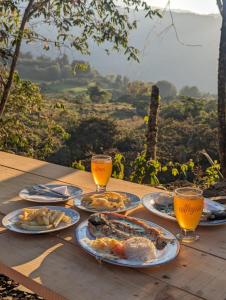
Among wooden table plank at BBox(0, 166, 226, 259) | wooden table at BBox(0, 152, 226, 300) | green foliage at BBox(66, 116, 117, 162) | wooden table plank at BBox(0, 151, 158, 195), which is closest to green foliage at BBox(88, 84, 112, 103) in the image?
green foliage at BBox(66, 116, 117, 162)

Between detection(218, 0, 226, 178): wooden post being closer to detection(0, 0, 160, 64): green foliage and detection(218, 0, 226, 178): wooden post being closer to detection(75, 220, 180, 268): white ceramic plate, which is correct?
→ detection(0, 0, 160, 64): green foliage

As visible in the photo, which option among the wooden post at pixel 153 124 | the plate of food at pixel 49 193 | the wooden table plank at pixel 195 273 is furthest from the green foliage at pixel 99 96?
the wooden table plank at pixel 195 273

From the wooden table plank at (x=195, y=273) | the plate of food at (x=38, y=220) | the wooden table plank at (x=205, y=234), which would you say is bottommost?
the wooden table plank at (x=195, y=273)

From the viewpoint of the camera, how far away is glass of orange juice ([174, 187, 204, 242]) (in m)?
0.98

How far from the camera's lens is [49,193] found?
1320 millimetres

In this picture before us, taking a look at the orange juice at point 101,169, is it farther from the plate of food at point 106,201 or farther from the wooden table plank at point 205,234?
the wooden table plank at point 205,234

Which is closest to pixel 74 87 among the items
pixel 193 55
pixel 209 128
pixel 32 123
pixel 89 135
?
pixel 193 55

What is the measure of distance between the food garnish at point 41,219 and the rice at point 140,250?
23cm

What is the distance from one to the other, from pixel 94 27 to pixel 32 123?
1.42 m

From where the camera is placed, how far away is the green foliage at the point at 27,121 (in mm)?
3971

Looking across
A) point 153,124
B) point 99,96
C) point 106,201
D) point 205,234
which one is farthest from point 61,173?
point 99,96

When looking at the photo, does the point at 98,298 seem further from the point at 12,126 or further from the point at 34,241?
the point at 12,126

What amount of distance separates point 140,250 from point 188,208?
16 cm

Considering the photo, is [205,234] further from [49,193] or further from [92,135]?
[92,135]
